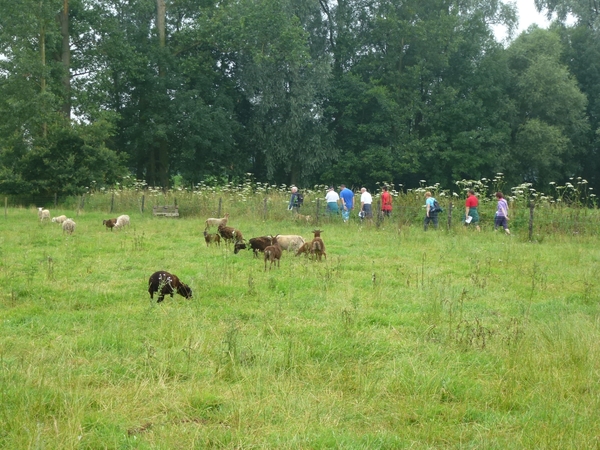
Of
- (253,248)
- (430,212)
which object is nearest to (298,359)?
(253,248)

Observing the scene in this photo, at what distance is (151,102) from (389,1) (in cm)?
1922

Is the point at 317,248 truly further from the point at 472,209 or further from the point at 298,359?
the point at 472,209

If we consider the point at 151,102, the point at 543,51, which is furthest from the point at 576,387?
the point at 543,51

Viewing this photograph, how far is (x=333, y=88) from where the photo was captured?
145 feet

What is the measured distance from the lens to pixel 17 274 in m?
11.5

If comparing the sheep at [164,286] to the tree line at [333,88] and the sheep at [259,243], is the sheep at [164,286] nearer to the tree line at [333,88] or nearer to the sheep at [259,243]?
the sheep at [259,243]

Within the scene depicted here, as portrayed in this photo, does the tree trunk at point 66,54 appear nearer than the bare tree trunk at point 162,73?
Yes

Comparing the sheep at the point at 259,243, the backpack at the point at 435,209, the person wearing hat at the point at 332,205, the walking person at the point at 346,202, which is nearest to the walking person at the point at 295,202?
the person wearing hat at the point at 332,205

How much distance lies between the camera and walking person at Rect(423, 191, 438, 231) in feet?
69.5

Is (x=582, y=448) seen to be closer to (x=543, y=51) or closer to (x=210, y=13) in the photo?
(x=210, y=13)

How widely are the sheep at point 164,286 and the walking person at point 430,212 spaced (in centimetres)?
1328

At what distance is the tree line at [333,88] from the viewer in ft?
129

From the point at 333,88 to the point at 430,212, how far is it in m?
24.9

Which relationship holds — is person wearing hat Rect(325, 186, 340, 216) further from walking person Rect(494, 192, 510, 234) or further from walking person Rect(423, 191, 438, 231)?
walking person Rect(494, 192, 510, 234)
